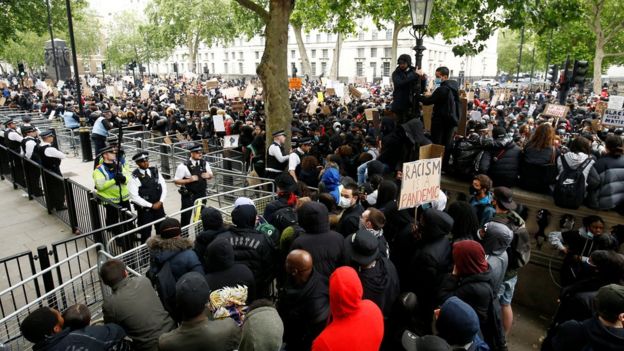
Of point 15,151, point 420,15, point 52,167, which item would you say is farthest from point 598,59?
point 15,151

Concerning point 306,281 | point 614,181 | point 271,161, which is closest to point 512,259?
point 614,181

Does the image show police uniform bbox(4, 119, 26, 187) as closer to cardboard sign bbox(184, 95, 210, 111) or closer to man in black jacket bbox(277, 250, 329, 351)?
cardboard sign bbox(184, 95, 210, 111)

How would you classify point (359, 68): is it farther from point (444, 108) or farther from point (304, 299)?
point (304, 299)

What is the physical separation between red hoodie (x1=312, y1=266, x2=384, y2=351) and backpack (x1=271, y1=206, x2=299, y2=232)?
2233mm

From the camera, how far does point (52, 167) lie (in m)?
10.3

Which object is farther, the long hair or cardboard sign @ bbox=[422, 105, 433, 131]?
cardboard sign @ bbox=[422, 105, 433, 131]

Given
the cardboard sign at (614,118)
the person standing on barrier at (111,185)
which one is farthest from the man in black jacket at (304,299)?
the cardboard sign at (614,118)

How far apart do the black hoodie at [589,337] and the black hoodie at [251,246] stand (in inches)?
103

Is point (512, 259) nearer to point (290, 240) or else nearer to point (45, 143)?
point (290, 240)

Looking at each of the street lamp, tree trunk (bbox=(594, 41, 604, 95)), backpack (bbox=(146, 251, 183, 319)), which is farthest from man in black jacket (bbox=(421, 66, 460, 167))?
tree trunk (bbox=(594, 41, 604, 95))

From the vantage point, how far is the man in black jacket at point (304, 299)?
3.45 meters

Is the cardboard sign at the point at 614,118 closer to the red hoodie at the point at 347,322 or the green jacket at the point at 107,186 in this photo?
the red hoodie at the point at 347,322

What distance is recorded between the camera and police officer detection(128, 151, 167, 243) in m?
6.96

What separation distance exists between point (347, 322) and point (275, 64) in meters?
8.13
